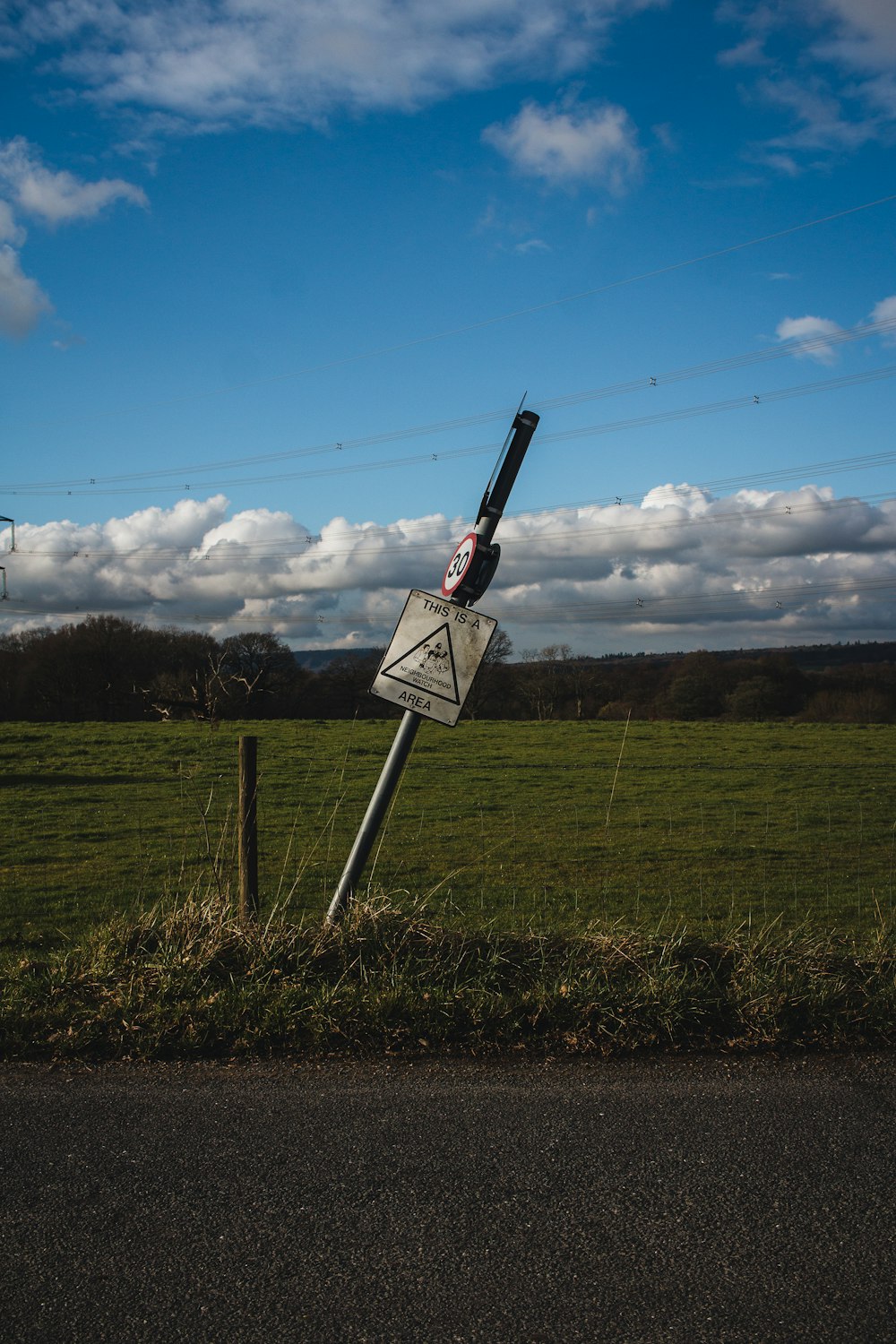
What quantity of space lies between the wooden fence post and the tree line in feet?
104

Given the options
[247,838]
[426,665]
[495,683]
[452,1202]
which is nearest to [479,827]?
[247,838]

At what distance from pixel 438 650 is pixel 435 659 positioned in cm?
6

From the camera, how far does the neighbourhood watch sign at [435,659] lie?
598cm

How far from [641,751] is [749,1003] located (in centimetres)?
2266

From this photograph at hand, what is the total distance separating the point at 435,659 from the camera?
19.7 ft

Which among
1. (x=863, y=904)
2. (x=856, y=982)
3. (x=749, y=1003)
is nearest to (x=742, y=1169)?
(x=749, y=1003)

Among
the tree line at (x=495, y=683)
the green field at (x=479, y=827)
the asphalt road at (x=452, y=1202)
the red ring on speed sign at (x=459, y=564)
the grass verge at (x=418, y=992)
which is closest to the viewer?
the asphalt road at (x=452, y=1202)

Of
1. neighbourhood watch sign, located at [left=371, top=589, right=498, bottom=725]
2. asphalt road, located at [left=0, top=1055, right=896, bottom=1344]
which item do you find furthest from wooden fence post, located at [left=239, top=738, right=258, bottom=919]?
asphalt road, located at [left=0, top=1055, right=896, bottom=1344]

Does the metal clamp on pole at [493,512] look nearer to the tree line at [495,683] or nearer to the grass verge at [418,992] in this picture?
the grass verge at [418,992]

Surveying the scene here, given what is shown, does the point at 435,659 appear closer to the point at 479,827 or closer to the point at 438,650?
the point at 438,650

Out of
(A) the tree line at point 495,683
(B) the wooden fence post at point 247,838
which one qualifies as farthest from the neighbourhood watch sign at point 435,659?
(A) the tree line at point 495,683

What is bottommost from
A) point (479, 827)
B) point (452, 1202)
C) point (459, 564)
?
point (479, 827)

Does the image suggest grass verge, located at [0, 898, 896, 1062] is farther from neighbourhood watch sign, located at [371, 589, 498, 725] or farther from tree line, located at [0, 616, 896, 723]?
tree line, located at [0, 616, 896, 723]

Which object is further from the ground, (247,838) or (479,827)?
(247,838)
